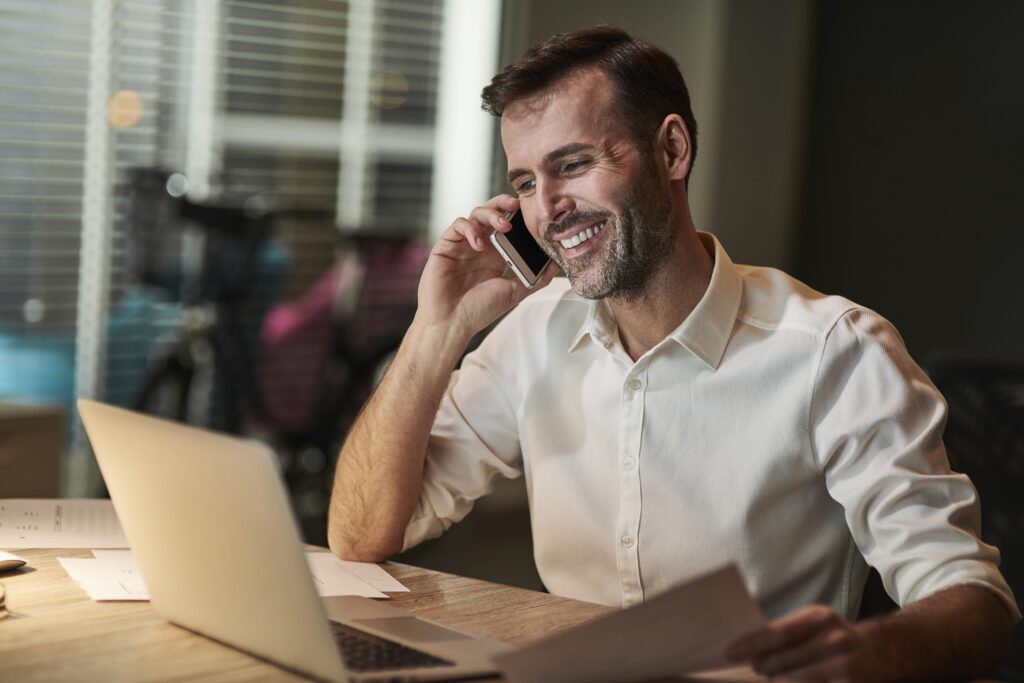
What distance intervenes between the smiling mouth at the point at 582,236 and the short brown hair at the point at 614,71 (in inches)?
4.8

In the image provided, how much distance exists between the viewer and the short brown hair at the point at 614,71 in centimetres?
166

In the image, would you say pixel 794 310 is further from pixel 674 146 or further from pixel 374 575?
pixel 374 575

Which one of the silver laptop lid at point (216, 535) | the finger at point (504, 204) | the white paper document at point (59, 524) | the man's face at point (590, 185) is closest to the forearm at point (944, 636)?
the silver laptop lid at point (216, 535)

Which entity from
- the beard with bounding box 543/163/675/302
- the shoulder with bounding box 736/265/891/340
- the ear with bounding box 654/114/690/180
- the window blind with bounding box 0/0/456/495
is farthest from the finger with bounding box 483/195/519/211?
the window blind with bounding box 0/0/456/495

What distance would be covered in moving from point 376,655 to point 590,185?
2.46 ft

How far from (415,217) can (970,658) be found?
13.0 ft

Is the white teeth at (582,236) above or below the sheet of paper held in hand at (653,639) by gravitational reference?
above

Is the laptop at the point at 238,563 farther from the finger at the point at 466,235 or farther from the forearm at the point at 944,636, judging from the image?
the finger at the point at 466,235

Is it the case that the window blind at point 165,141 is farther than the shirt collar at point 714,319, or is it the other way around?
the window blind at point 165,141

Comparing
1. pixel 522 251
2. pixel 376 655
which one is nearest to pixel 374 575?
pixel 376 655

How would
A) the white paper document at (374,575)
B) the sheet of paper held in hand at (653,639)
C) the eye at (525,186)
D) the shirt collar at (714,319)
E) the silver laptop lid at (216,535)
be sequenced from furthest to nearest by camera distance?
the eye at (525,186), the shirt collar at (714,319), the white paper document at (374,575), the silver laptop lid at (216,535), the sheet of paper held in hand at (653,639)

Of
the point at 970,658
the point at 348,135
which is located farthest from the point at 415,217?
the point at 970,658

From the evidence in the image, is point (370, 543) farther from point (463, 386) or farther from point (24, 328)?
point (24, 328)

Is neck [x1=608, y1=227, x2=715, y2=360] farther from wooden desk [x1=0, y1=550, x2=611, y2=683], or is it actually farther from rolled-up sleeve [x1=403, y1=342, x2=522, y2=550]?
wooden desk [x1=0, y1=550, x2=611, y2=683]
